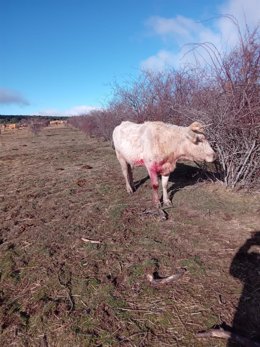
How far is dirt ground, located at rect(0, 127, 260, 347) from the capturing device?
9.96ft

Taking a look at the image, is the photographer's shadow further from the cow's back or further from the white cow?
the cow's back

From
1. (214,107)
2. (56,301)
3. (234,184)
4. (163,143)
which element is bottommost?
(56,301)

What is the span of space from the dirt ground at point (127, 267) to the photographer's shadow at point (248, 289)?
0.01 m

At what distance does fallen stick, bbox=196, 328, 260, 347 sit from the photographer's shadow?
2 centimetres

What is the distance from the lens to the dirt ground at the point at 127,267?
3035 millimetres

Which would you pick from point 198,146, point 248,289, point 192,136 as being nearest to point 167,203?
point 198,146

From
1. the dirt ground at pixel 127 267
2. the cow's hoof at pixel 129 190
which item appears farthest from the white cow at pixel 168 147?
the cow's hoof at pixel 129 190

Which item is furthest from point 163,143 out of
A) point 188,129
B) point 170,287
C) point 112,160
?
point 112,160

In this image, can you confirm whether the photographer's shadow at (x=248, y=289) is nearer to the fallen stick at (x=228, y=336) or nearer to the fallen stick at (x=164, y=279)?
the fallen stick at (x=228, y=336)

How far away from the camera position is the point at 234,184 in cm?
687

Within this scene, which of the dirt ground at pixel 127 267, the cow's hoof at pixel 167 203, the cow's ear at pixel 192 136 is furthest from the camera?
the cow's hoof at pixel 167 203

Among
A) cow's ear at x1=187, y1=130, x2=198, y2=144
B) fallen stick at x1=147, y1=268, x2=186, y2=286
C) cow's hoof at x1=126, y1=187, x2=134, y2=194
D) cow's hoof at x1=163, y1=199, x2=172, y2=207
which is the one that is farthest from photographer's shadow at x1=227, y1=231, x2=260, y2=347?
cow's hoof at x1=126, y1=187, x2=134, y2=194

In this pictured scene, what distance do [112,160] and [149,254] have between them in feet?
27.3

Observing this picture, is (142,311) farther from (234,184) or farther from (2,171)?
(2,171)
